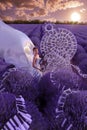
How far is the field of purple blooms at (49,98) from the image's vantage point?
233 mm

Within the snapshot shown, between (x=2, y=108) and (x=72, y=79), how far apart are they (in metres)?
0.09

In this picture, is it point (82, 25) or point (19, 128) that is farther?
point (82, 25)

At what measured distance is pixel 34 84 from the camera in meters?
0.30

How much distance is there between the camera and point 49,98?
29cm

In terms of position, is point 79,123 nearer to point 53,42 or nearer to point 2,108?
point 2,108

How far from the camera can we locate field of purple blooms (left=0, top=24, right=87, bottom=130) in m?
0.23

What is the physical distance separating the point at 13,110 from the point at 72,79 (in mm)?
86

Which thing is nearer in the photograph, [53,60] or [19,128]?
[19,128]

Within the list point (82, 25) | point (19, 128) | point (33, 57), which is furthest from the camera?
point (82, 25)

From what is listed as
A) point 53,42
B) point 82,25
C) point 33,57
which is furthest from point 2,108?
point 82,25

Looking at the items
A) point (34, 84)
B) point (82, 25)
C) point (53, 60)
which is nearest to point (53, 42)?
point (53, 60)

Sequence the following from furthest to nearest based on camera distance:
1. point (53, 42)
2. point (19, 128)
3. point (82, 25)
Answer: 1. point (82, 25)
2. point (53, 42)
3. point (19, 128)

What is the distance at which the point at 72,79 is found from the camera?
291mm

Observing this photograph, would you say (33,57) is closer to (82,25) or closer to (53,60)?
(53,60)
